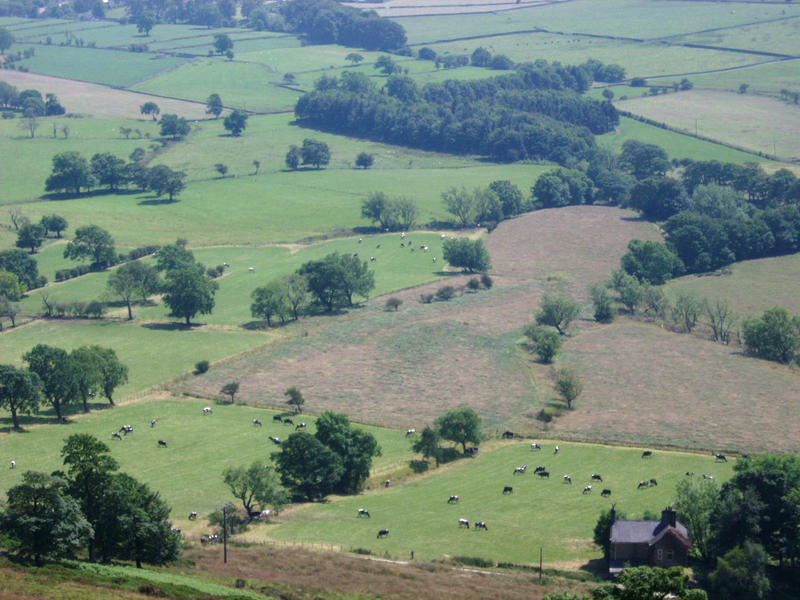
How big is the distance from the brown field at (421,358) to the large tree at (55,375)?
508 inches

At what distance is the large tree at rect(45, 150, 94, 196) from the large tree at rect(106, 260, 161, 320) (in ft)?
182

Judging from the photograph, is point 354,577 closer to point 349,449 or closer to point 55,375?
point 349,449

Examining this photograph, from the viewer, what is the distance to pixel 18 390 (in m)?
95.3

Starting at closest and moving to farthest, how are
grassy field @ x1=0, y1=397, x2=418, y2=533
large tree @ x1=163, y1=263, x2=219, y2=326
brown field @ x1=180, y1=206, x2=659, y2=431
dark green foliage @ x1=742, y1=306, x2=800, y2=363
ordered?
grassy field @ x1=0, y1=397, x2=418, y2=533, brown field @ x1=180, y1=206, x2=659, y2=431, dark green foliage @ x1=742, y1=306, x2=800, y2=363, large tree @ x1=163, y1=263, x2=219, y2=326

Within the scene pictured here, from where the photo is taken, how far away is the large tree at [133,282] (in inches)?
5276

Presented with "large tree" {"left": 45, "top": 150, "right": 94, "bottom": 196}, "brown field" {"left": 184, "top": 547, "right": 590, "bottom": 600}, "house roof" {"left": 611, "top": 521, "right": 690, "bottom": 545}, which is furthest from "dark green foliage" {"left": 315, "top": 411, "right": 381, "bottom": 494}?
"large tree" {"left": 45, "top": 150, "right": 94, "bottom": 196}

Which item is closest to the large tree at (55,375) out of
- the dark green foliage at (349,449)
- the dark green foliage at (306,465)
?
the dark green foliage at (306,465)

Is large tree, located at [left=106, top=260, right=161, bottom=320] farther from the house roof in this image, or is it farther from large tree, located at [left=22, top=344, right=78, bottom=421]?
the house roof

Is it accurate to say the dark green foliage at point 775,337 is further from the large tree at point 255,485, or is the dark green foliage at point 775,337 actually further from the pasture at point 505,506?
the large tree at point 255,485

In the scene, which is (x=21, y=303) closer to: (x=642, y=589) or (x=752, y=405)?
(x=752, y=405)

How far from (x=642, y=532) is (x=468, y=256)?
86.1 meters

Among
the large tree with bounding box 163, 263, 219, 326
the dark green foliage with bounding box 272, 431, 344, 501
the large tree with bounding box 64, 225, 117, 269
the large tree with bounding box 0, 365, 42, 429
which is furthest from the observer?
the large tree with bounding box 64, 225, 117, 269

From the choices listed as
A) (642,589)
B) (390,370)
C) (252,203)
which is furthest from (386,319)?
(642,589)

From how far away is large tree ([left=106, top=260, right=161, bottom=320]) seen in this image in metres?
134
